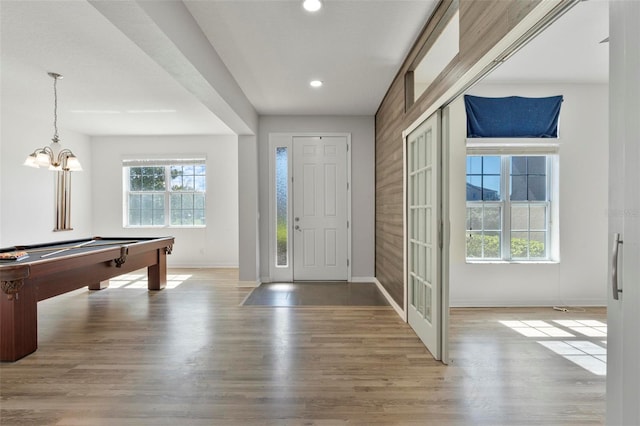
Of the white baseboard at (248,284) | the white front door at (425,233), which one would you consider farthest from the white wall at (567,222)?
the white baseboard at (248,284)

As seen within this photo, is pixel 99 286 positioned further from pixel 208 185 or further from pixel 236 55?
pixel 236 55

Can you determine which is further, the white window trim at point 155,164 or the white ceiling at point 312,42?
the white window trim at point 155,164

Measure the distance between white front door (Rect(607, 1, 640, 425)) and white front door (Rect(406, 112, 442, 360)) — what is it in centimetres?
145

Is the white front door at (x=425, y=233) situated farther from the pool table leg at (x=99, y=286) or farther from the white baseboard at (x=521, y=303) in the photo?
the pool table leg at (x=99, y=286)

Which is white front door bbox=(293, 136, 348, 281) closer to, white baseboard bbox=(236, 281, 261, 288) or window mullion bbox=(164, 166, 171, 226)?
white baseboard bbox=(236, 281, 261, 288)

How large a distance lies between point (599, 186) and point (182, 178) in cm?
686

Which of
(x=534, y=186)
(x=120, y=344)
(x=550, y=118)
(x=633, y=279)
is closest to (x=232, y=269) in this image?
(x=120, y=344)

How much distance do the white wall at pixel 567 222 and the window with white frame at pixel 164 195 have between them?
5.03 meters

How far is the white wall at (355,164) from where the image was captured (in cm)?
535

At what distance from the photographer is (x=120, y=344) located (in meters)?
2.90

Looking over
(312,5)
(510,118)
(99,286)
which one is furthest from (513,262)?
(99,286)

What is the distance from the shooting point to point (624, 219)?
40.9 inches

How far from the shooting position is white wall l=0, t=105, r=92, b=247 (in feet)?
16.6

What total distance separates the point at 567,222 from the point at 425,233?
2.23 m
